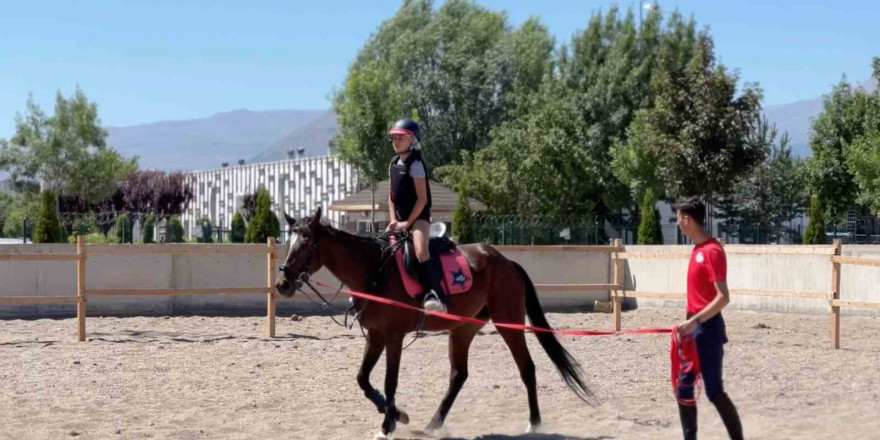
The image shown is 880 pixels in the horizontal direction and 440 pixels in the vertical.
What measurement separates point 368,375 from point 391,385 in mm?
223

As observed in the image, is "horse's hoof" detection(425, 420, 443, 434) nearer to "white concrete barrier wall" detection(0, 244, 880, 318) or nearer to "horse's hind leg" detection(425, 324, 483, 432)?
"horse's hind leg" detection(425, 324, 483, 432)

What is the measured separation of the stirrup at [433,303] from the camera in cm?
854

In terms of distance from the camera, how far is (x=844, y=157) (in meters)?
44.0

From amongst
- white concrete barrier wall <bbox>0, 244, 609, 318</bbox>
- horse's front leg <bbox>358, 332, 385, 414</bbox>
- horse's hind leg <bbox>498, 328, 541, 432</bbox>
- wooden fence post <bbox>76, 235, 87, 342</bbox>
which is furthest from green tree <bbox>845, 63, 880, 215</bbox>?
horse's front leg <bbox>358, 332, 385, 414</bbox>

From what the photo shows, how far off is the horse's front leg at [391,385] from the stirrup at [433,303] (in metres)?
0.31

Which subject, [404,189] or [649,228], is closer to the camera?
[404,189]

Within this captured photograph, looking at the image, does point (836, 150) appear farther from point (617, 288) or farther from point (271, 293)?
point (271, 293)

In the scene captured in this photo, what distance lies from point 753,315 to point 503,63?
31760 mm

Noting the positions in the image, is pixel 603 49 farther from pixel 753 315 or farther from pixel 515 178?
pixel 753 315

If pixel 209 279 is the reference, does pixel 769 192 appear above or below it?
above

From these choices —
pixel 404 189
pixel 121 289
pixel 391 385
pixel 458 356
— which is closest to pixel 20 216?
pixel 121 289

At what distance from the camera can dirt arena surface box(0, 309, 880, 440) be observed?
880 centimetres

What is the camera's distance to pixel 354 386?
434 inches

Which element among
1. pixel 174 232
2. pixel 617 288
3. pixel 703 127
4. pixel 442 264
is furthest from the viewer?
pixel 174 232
